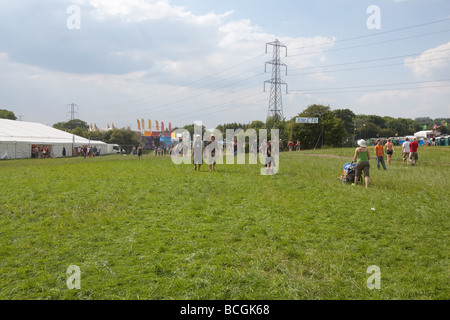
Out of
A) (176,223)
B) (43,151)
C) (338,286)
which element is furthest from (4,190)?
(43,151)

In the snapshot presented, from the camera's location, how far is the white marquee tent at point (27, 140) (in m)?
40.7

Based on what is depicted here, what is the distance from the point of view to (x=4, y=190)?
40.5 ft

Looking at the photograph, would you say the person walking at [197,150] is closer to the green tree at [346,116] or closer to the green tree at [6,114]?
the green tree at [6,114]

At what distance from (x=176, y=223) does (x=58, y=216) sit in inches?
138

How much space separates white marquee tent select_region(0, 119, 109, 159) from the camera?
40688 mm

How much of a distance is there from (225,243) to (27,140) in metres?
46.7

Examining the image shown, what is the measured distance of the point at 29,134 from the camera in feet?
154

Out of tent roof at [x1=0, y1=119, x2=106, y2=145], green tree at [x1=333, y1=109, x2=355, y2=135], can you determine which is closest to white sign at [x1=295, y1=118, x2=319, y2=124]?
tent roof at [x1=0, y1=119, x2=106, y2=145]

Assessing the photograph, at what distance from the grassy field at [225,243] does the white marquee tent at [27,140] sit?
116ft

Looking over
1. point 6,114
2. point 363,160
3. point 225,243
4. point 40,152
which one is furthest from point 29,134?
point 6,114

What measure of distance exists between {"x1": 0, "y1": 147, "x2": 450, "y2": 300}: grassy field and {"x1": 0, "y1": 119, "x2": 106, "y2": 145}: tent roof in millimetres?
37544

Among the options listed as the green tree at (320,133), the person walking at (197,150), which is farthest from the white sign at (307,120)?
the person walking at (197,150)
